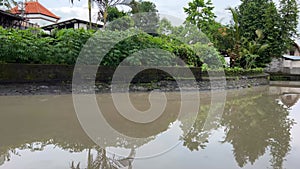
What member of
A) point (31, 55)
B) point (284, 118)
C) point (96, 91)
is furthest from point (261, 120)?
point (31, 55)

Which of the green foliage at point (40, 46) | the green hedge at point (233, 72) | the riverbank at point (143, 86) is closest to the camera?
the riverbank at point (143, 86)

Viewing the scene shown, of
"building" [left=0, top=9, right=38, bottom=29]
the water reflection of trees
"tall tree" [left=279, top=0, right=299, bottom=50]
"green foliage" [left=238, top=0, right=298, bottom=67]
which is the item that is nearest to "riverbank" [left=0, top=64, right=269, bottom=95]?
the water reflection of trees

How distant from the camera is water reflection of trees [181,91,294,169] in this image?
312 centimetres

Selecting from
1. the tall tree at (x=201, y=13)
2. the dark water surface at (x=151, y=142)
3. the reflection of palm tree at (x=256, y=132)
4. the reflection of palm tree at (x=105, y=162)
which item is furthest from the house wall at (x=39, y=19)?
the reflection of palm tree at (x=105, y=162)

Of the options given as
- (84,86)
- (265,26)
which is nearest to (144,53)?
(84,86)

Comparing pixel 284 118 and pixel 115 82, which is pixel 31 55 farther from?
pixel 284 118

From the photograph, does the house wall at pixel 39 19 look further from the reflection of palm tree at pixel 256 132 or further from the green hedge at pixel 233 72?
the reflection of palm tree at pixel 256 132

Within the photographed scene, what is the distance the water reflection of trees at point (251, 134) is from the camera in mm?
3115

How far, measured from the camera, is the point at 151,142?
11.5 ft

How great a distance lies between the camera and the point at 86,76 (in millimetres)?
7906

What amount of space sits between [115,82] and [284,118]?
472 cm

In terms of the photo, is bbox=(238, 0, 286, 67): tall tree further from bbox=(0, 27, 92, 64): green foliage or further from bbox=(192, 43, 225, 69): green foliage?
bbox=(0, 27, 92, 64): green foliage

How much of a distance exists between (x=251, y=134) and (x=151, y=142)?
4.98 feet

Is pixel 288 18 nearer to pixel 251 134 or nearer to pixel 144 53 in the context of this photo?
pixel 144 53
